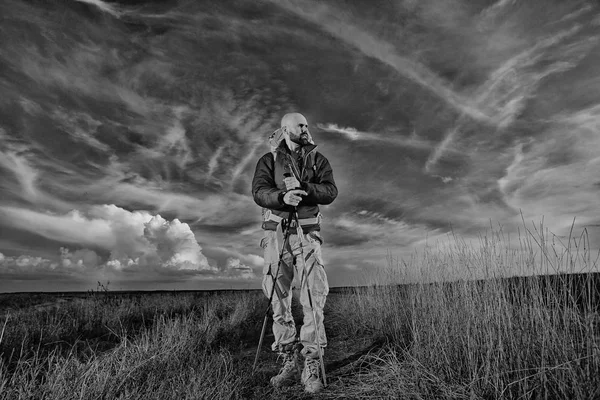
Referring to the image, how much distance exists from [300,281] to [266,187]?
1002mm

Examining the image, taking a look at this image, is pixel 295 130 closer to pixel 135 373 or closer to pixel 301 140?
pixel 301 140

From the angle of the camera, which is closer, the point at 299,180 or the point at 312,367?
the point at 312,367

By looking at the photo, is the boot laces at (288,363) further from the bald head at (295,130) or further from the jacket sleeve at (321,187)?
the bald head at (295,130)

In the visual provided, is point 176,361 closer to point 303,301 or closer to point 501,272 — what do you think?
point 303,301

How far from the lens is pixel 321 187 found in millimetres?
3887

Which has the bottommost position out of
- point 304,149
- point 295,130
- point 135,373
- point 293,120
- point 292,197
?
point 135,373

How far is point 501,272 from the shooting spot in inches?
154

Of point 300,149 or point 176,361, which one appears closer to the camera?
point 176,361

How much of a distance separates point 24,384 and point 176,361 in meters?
1.32

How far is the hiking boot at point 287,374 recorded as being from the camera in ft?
11.9

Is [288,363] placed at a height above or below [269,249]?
below

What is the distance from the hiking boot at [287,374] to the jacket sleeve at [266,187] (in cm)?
149

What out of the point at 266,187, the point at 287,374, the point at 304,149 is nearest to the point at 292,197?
the point at 266,187

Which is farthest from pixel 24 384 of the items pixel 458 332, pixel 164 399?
pixel 458 332
